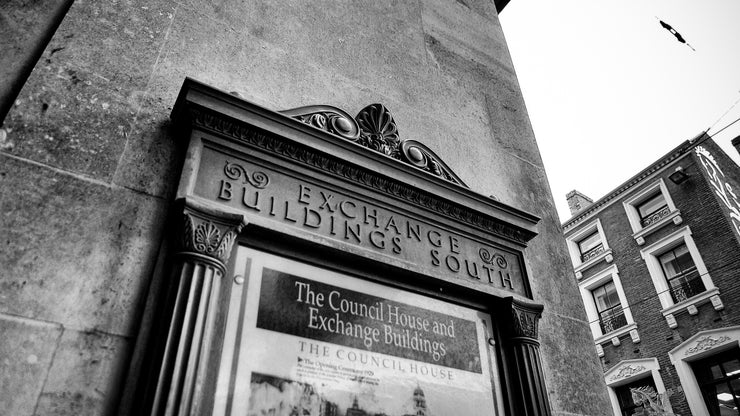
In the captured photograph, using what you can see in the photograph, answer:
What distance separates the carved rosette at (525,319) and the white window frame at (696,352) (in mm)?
16153

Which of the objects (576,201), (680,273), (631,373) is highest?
(576,201)

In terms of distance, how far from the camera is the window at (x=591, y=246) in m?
22.7

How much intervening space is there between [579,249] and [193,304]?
969 inches

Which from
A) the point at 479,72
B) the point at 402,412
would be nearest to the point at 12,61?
the point at 402,412

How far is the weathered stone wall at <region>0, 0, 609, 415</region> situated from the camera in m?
2.00

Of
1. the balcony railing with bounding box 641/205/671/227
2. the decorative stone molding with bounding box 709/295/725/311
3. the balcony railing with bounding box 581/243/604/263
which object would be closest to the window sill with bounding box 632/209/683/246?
the balcony railing with bounding box 641/205/671/227

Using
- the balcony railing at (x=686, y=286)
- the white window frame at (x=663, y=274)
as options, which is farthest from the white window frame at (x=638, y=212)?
the balcony railing at (x=686, y=286)

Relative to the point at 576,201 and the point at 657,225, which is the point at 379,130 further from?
the point at 576,201

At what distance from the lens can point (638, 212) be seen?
2162 centimetres

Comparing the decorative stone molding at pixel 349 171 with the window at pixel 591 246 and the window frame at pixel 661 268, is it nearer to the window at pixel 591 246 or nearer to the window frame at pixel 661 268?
the window frame at pixel 661 268

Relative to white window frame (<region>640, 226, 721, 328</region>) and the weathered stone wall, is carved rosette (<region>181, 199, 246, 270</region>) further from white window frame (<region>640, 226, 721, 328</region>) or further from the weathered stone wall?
white window frame (<region>640, 226, 721, 328</region>)

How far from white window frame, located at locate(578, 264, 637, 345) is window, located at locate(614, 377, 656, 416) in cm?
187

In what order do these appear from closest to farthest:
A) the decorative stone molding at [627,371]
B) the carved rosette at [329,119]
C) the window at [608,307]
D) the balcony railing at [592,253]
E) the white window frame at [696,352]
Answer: the carved rosette at [329,119], the white window frame at [696,352], the decorative stone molding at [627,371], the window at [608,307], the balcony railing at [592,253]

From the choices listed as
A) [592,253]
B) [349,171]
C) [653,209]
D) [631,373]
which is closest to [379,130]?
[349,171]
